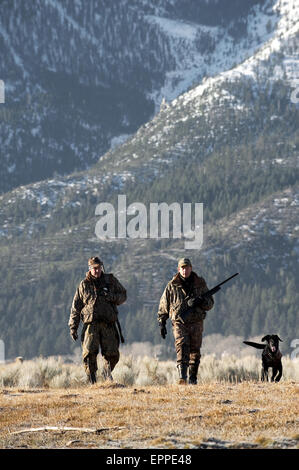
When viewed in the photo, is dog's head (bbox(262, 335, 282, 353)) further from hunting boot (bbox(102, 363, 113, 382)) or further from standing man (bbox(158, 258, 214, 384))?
hunting boot (bbox(102, 363, 113, 382))

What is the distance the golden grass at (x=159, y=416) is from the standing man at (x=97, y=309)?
1637 millimetres

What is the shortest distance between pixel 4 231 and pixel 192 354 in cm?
17065

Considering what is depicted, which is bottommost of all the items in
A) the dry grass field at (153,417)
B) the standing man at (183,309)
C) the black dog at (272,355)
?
the dry grass field at (153,417)

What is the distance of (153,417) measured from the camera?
1225 centimetres

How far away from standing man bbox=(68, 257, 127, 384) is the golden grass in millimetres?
1637

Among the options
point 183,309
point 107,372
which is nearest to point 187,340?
point 183,309

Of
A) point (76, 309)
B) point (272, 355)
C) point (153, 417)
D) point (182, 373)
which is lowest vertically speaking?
point (153, 417)

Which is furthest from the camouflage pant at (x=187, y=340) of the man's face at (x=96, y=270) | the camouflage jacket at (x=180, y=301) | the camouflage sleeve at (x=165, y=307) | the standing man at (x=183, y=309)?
the man's face at (x=96, y=270)

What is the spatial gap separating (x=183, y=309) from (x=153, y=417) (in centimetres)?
518

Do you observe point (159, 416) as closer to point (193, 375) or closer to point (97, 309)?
point (193, 375)

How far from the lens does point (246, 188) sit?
181m

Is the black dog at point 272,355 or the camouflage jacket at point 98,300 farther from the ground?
the camouflage jacket at point 98,300

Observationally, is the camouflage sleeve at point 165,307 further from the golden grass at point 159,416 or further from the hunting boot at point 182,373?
the golden grass at point 159,416

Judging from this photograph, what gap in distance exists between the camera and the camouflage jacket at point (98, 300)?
17844mm
